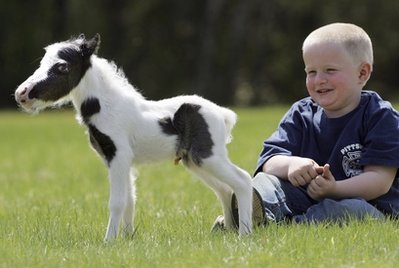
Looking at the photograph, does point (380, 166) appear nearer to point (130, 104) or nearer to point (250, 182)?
point (250, 182)

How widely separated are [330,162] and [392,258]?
1640mm

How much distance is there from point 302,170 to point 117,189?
4.42ft

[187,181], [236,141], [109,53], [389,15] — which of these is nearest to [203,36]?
[109,53]

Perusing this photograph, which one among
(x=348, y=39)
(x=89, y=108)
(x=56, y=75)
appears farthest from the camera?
(x=348, y=39)

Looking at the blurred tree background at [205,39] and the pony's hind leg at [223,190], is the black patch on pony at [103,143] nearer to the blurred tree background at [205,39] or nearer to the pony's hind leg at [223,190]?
the pony's hind leg at [223,190]

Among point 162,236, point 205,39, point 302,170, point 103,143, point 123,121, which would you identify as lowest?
point 162,236

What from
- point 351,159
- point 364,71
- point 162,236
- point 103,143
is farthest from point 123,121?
point 364,71

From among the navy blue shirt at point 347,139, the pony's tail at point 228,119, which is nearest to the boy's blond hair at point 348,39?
the navy blue shirt at point 347,139

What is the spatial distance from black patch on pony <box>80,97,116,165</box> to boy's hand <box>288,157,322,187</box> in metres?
1.36

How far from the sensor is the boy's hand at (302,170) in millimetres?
6168

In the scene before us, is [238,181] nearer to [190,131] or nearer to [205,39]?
[190,131]

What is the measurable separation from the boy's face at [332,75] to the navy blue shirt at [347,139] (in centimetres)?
16

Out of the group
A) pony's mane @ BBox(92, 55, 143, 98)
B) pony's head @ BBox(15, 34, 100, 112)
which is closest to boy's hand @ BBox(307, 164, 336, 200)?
pony's mane @ BBox(92, 55, 143, 98)

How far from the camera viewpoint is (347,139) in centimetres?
638
